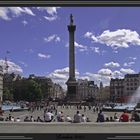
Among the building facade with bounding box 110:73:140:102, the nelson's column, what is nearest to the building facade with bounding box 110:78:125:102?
the building facade with bounding box 110:73:140:102

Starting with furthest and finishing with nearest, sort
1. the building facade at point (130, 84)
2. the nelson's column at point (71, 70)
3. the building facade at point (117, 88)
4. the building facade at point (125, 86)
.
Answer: the building facade at point (117, 88), the building facade at point (130, 84), the building facade at point (125, 86), the nelson's column at point (71, 70)

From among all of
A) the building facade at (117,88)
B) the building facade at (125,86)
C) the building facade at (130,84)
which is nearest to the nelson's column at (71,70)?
the building facade at (125,86)

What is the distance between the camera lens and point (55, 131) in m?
9.68

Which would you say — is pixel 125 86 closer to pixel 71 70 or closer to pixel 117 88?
pixel 117 88

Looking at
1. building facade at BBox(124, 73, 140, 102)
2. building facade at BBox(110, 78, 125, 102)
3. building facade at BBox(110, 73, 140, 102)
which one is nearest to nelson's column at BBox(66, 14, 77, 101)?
building facade at BBox(110, 73, 140, 102)

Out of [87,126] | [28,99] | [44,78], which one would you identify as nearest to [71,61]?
[28,99]

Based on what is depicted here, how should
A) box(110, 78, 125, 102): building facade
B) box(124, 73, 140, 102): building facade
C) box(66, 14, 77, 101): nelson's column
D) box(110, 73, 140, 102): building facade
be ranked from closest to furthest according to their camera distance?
1. box(66, 14, 77, 101): nelson's column
2. box(110, 73, 140, 102): building facade
3. box(124, 73, 140, 102): building facade
4. box(110, 78, 125, 102): building facade

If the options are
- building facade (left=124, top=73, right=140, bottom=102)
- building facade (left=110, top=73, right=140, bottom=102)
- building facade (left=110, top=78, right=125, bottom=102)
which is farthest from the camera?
building facade (left=110, top=78, right=125, bottom=102)

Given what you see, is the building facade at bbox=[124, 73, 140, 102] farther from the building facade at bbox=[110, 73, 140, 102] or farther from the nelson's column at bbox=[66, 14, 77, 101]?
the nelson's column at bbox=[66, 14, 77, 101]

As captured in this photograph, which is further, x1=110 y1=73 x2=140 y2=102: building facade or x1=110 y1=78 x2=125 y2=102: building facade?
x1=110 y1=78 x2=125 y2=102: building facade

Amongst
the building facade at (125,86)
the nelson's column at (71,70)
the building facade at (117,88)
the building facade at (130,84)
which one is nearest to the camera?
the nelson's column at (71,70)

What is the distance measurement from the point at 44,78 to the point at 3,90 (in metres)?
64.4

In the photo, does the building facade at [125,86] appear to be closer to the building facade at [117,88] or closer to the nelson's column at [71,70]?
the building facade at [117,88]

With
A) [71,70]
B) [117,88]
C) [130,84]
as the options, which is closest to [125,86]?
[130,84]
